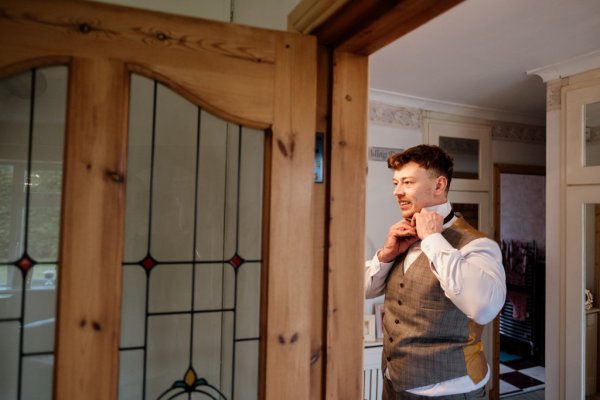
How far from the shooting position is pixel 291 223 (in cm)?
104

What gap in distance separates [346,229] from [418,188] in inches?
25.2

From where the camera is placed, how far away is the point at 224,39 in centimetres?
99

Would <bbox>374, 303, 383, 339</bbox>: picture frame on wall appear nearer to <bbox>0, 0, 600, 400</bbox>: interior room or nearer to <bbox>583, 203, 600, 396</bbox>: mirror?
<bbox>583, 203, 600, 396</bbox>: mirror

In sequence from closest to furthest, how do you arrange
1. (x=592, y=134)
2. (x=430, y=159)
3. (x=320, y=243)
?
(x=320, y=243), (x=430, y=159), (x=592, y=134)

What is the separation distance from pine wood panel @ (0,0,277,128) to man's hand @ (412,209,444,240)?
83 centimetres

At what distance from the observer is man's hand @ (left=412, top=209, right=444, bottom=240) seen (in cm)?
151

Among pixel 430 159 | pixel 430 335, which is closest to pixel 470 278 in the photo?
pixel 430 335

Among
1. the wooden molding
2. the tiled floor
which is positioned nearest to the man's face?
the wooden molding

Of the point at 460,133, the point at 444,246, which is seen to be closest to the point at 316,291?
the point at 444,246

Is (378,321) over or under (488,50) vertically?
under

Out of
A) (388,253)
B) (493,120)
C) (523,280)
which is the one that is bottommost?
(523,280)

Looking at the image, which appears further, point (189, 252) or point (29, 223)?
point (189, 252)

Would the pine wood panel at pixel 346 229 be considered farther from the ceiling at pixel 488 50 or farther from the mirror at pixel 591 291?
the mirror at pixel 591 291

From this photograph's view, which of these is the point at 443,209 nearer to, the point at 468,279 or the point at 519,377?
the point at 468,279
